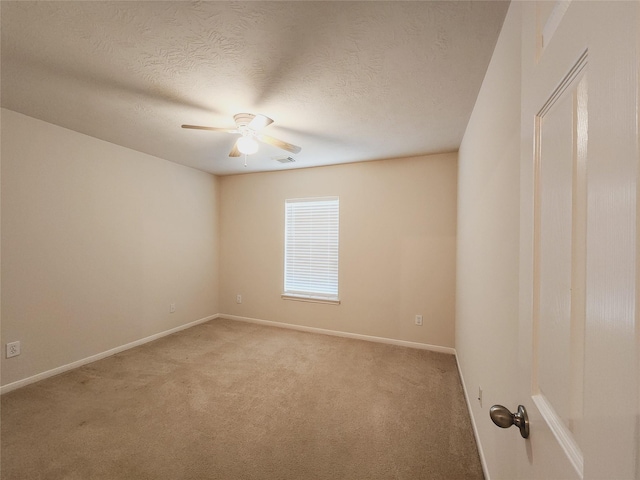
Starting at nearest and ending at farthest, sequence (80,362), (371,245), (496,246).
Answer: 1. (496,246)
2. (80,362)
3. (371,245)

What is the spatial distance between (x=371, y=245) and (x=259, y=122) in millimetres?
2138

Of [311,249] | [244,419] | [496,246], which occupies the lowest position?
[244,419]

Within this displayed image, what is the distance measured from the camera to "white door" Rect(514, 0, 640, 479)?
29 centimetres

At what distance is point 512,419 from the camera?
A: 0.64 m

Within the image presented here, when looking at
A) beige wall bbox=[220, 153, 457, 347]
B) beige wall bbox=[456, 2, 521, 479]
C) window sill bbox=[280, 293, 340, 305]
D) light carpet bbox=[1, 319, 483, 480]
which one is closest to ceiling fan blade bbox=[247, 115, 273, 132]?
beige wall bbox=[456, 2, 521, 479]

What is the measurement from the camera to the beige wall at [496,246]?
44.1 inches

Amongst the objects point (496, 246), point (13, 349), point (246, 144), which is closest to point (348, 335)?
point (496, 246)

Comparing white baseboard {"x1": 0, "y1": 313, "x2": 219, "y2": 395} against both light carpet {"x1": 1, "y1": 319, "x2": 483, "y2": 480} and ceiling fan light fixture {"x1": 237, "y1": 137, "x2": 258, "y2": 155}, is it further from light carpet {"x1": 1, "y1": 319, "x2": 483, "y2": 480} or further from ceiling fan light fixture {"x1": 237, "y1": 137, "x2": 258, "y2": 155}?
ceiling fan light fixture {"x1": 237, "y1": 137, "x2": 258, "y2": 155}

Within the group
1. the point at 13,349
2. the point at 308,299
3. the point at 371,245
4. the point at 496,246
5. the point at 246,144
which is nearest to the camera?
the point at 496,246

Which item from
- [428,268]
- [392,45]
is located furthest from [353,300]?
[392,45]

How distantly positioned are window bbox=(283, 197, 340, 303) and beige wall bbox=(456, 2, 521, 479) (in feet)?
6.58

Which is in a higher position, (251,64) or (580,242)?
(251,64)

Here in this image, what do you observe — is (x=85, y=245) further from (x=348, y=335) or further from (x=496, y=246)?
(x=496, y=246)

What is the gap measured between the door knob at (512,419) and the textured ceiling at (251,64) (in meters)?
1.59
